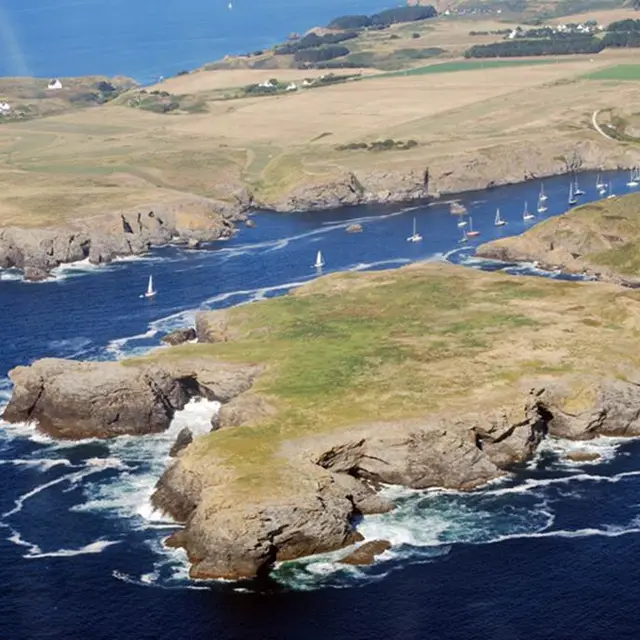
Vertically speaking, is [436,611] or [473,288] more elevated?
[473,288]

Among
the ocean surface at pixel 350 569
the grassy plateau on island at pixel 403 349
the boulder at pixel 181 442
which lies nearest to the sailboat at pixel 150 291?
the grassy plateau on island at pixel 403 349

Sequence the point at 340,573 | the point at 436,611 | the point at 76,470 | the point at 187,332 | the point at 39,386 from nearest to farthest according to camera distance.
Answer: the point at 436,611 → the point at 340,573 → the point at 76,470 → the point at 39,386 → the point at 187,332

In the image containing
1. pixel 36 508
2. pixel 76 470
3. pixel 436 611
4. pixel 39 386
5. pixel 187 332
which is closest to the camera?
pixel 436 611

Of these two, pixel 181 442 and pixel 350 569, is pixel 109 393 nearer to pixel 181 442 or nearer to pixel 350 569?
pixel 181 442

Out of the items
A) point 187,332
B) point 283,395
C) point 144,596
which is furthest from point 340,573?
point 187,332

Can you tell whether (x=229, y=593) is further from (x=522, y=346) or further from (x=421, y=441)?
(x=522, y=346)

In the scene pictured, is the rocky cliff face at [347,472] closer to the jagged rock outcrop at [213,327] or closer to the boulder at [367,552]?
the boulder at [367,552]

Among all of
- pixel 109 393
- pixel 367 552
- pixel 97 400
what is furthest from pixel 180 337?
pixel 367 552
